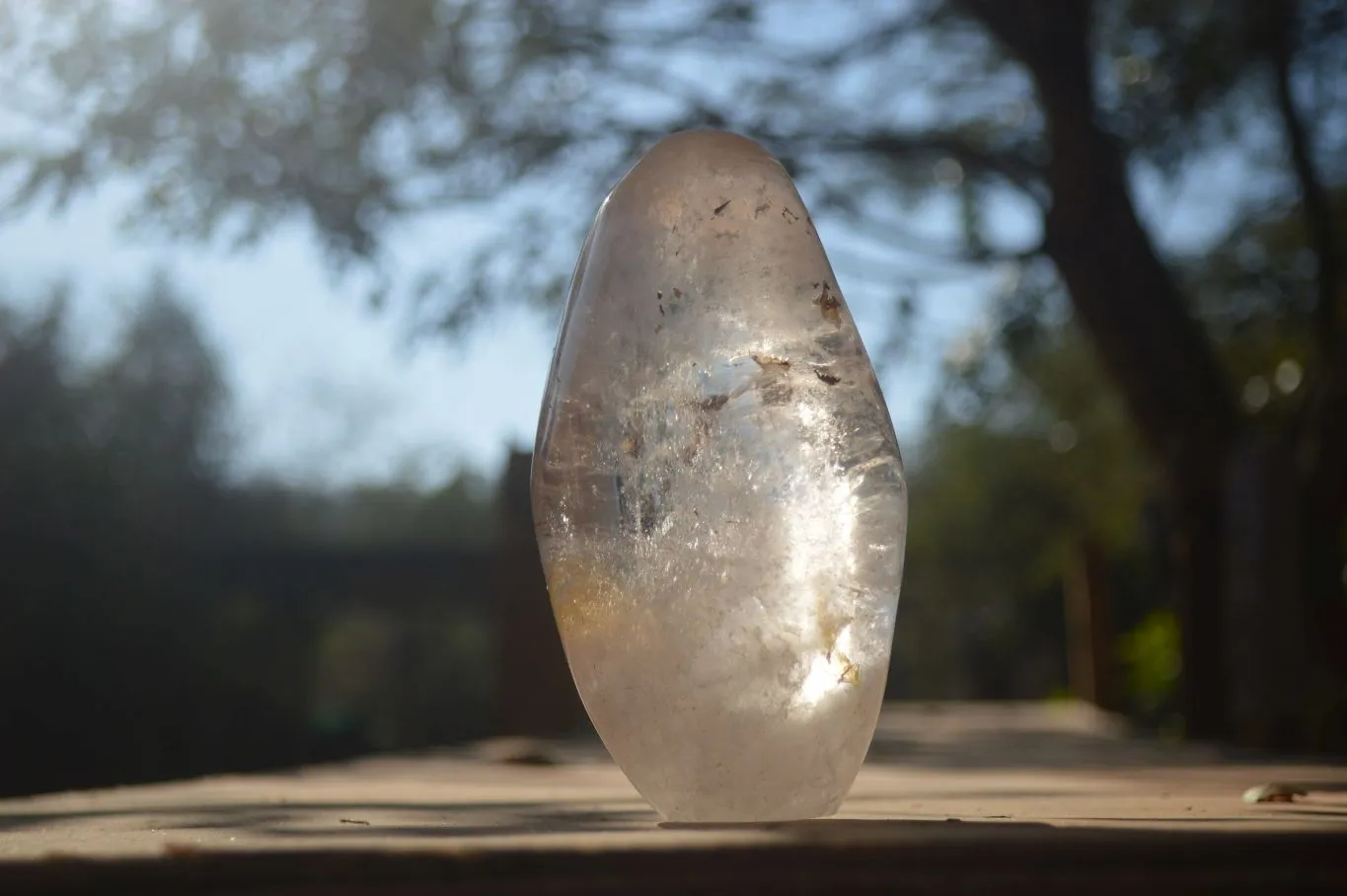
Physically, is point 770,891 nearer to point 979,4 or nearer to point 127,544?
point 979,4

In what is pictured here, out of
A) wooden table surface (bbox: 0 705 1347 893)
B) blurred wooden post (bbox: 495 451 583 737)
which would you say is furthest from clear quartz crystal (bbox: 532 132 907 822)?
blurred wooden post (bbox: 495 451 583 737)

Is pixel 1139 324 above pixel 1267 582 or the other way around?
above

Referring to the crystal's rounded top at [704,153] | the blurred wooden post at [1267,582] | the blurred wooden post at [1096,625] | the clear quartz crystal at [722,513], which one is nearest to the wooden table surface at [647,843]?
the clear quartz crystal at [722,513]

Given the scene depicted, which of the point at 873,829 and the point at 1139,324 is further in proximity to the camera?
the point at 1139,324

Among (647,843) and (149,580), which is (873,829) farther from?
(149,580)

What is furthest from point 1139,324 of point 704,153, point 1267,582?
point 704,153
